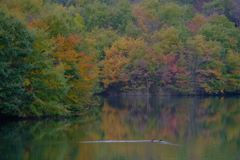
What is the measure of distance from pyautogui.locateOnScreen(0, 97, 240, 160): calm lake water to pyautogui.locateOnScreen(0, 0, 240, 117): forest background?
2239mm

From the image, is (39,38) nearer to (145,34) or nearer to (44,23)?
(44,23)

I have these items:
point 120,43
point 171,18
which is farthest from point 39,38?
point 171,18

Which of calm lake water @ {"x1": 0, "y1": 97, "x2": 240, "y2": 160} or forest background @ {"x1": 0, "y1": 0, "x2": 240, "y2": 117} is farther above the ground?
forest background @ {"x1": 0, "y1": 0, "x2": 240, "y2": 117}

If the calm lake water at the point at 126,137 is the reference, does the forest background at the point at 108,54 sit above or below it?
above

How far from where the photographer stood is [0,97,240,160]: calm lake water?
17.4 metres

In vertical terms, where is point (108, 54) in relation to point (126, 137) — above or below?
above

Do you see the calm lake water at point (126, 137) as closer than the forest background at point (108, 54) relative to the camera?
Yes

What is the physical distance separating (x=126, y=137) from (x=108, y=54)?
112 ft

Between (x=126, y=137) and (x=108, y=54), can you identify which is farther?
(x=108, y=54)

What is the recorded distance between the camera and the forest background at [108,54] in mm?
25047

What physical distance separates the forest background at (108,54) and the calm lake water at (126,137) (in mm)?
2239

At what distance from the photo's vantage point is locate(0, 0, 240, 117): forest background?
25.0 m

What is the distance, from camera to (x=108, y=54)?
55938mm

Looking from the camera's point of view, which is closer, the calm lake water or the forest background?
the calm lake water
